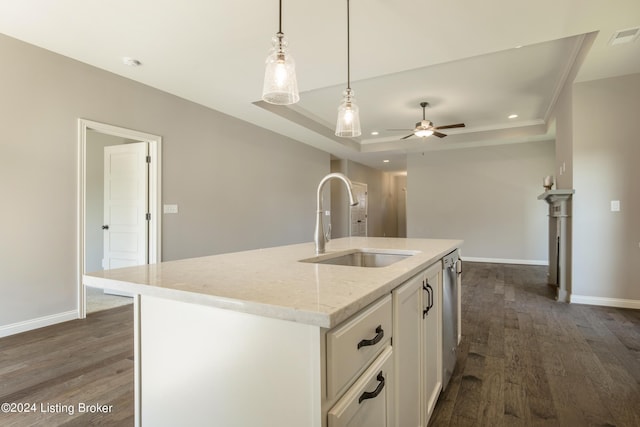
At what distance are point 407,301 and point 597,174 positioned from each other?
3.72 meters

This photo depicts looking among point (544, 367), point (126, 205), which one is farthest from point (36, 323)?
point (544, 367)

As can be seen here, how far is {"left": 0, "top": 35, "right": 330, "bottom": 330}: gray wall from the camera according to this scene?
111 inches

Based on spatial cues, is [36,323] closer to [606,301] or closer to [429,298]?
[429,298]

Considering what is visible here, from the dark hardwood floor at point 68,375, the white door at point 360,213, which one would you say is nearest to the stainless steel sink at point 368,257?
the dark hardwood floor at point 68,375

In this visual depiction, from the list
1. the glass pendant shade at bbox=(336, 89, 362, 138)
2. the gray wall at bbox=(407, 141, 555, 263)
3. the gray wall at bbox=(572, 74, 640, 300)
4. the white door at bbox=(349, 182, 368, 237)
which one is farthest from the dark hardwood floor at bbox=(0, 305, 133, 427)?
the white door at bbox=(349, 182, 368, 237)

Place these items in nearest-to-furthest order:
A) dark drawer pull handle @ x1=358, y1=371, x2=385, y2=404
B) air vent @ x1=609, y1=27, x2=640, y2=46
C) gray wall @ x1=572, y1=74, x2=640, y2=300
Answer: dark drawer pull handle @ x1=358, y1=371, x2=385, y2=404
air vent @ x1=609, y1=27, x2=640, y2=46
gray wall @ x1=572, y1=74, x2=640, y2=300

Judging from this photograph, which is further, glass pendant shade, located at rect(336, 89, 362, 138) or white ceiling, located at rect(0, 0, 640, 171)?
white ceiling, located at rect(0, 0, 640, 171)

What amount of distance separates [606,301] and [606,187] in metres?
1.26

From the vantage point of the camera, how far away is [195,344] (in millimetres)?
929

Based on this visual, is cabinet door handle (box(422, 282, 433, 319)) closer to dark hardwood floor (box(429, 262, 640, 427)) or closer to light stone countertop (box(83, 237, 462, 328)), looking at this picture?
light stone countertop (box(83, 237, 462, 328))

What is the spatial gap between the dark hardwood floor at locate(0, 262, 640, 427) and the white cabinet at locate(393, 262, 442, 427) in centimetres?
29

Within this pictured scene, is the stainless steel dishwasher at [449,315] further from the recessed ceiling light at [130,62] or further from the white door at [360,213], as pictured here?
the white door at [360,213]

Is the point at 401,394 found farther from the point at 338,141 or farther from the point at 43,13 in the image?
the point at 338,141

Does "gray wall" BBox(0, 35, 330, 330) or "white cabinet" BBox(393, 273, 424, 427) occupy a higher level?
"gray wall" BBox(0, 35, 330, 330)
